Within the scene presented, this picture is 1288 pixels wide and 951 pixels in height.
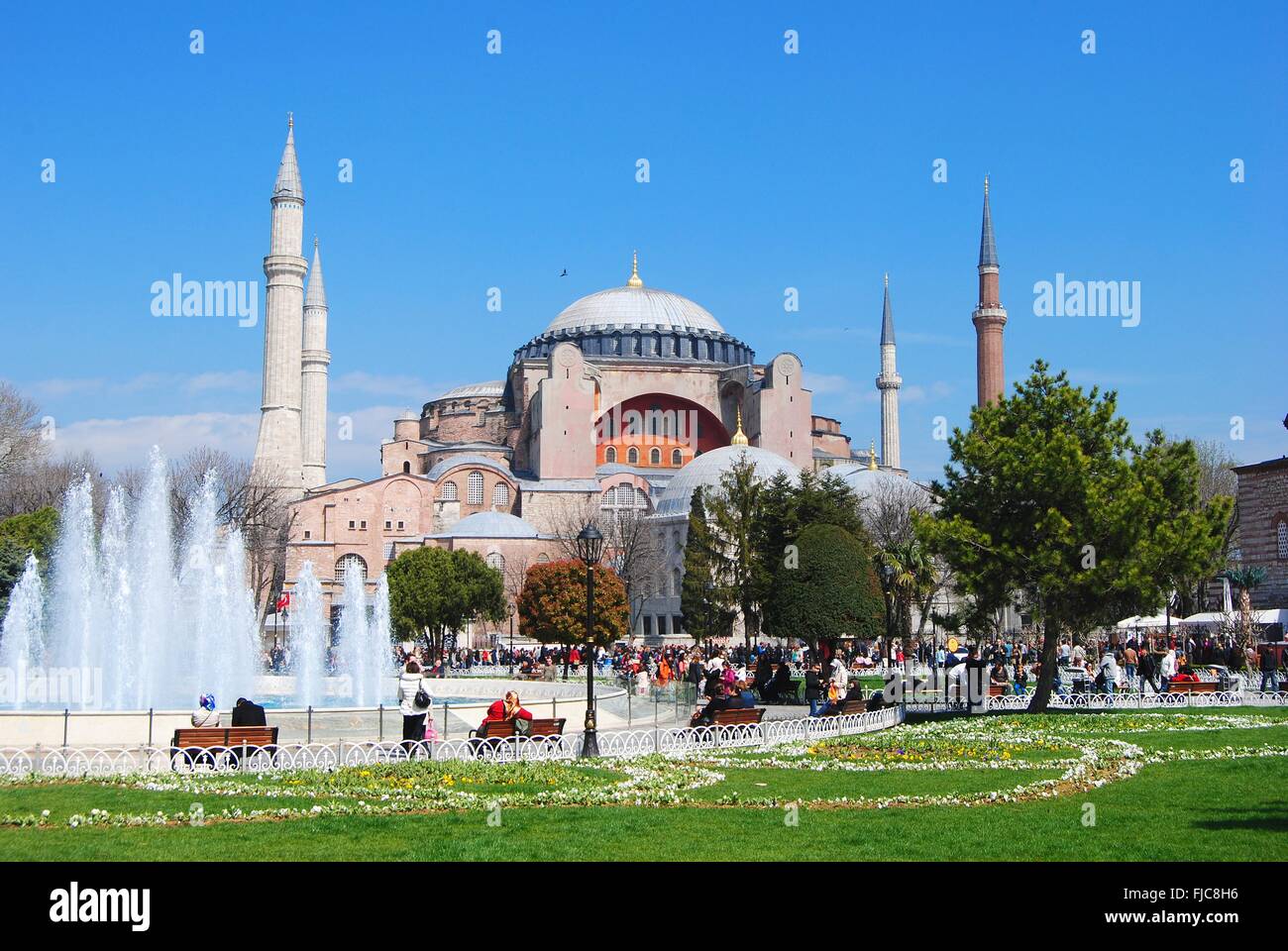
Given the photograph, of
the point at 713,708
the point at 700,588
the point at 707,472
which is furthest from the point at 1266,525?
the point at 713,708

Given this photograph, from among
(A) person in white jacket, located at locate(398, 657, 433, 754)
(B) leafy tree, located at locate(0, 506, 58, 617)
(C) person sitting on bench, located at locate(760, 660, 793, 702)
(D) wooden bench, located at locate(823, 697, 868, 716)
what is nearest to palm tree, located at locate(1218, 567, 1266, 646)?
(C) person sitting on bench, located at locate(760, 660, 793, 702)

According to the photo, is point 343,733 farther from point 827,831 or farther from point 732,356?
point 732,356

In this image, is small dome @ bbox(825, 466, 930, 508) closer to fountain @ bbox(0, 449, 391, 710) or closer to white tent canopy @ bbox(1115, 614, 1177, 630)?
white tent canopy @ bbox(1115, 614, 1177, 630)

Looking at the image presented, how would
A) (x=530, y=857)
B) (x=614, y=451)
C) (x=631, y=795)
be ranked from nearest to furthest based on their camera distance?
(x=530, y=857) < (x=631, y=795) < (x=614, y=451)

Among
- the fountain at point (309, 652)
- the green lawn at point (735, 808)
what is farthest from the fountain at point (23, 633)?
the green lawn at point (735, 808)

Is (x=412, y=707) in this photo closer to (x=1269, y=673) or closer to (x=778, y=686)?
(x=778, y=686)

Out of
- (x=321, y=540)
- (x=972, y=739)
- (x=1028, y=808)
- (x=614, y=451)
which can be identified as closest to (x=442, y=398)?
(x=614, y=451)
